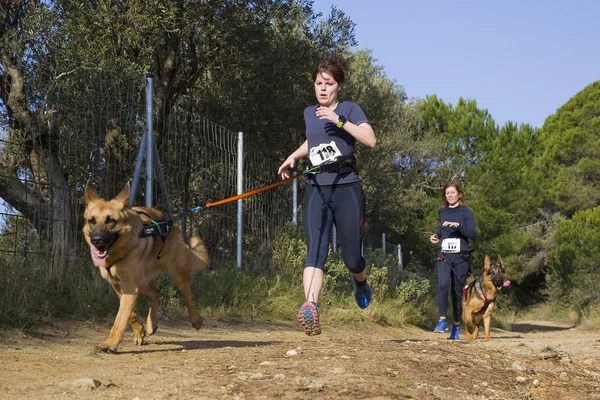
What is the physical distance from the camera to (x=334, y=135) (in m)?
5.56

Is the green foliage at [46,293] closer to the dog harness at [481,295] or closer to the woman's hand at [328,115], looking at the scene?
the woman's hand at [328,115]

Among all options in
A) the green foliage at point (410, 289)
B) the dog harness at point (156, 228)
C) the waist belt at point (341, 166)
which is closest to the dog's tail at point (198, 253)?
the dog harness at point (156, 228)

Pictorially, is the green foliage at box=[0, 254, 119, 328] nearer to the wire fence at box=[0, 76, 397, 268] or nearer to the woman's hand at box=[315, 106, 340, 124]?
the wire fence at box=[0, 76, 397, 268]

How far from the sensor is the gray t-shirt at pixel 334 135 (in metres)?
5.52

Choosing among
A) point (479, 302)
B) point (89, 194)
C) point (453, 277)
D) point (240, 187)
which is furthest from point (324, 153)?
point (240, 187)

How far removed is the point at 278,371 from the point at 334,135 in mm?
2033

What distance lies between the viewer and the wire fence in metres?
8.02

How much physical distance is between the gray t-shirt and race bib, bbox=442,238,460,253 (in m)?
4.31

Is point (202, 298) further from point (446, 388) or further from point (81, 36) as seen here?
point (446, 388)

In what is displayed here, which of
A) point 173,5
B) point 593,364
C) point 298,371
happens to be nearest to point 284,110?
point 173,5

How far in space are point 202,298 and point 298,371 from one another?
5491 millimetres

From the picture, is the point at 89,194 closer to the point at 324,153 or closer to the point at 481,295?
the point at 324,153

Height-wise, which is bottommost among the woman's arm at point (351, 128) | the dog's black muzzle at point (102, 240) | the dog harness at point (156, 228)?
the dog's black muzzle at point (102, 240)

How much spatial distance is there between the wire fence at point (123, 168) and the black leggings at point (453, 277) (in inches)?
127
